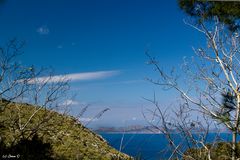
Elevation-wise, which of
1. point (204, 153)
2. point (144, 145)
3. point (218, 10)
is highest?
point (218, 10)

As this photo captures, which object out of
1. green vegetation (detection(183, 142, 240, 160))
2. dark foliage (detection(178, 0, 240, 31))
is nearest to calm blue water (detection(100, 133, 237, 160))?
green vegetation (detection(183, 142, 240, 160))

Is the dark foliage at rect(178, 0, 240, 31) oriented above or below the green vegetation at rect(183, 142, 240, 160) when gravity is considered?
above

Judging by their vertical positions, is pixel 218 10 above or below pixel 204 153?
above

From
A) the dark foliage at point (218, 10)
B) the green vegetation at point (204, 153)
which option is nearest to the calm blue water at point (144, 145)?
the green vegetation at point (204, 153)

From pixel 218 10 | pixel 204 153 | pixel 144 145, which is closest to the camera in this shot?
pixel 144 145

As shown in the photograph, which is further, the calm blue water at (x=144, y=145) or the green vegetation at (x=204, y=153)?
the green vegetation at (x=204, y=153)

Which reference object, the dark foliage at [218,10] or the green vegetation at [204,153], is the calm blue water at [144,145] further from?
the dark foliage at [218,10]

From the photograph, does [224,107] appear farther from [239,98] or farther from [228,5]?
[228,5]

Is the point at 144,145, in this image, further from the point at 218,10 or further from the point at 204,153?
the point at 218,10

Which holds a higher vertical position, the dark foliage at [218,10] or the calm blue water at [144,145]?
the dark foliage at [218,10]

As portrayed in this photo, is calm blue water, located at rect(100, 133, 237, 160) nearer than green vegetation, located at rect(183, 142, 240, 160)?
Yes

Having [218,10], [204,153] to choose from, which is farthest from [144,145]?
[218,10]

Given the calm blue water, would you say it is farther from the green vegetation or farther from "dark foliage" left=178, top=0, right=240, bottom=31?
"dark foliage" left=178, top=0, right=240, bottom=31

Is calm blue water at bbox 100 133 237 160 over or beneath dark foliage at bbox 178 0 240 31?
beneath
